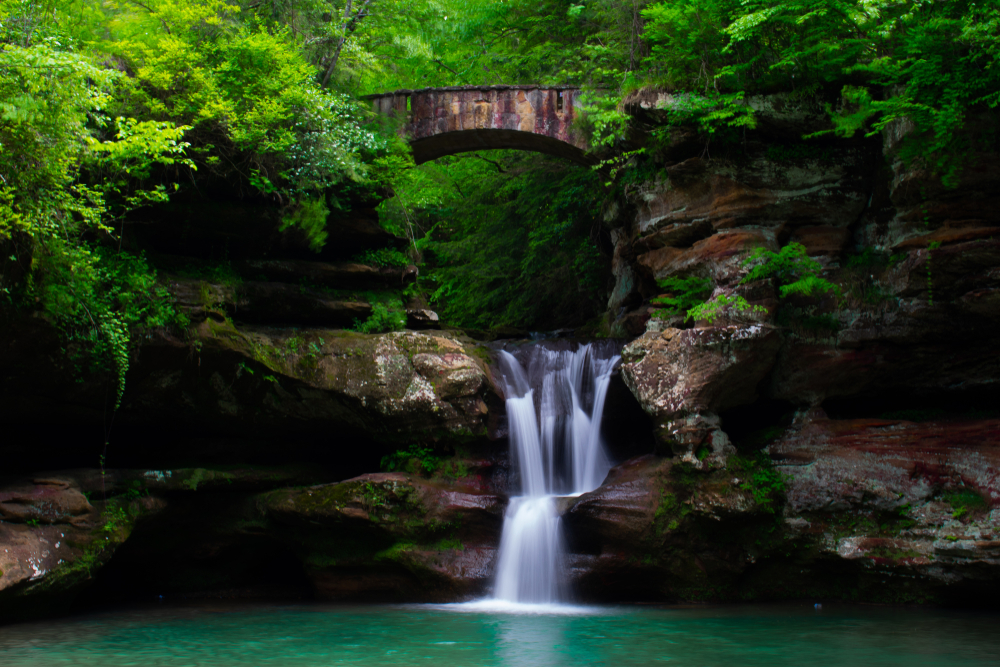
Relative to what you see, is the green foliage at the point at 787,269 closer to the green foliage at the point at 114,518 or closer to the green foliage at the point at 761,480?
the green foliage at the point at 761,480

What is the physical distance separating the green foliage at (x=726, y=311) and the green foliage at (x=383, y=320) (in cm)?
499

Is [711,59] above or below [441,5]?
below

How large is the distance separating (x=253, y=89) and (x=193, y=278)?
293 centimetres

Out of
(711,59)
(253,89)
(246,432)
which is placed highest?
(711,59)

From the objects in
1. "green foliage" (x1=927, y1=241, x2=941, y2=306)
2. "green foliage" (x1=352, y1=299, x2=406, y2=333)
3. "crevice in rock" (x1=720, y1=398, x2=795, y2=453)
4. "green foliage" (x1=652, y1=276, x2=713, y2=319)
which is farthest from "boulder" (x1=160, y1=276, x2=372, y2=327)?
"green foliage" (x1=927, y1=241, x2=941, y2=306)

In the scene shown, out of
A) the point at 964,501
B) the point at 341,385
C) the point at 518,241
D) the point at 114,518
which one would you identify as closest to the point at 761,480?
the point at 964,501

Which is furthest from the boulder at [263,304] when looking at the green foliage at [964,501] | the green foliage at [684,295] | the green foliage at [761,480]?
the green foliage at [964,501]

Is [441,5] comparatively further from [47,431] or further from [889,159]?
[47,431]

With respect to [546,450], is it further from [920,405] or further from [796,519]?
[920,405]

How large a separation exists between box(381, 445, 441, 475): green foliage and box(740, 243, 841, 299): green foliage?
540 cm

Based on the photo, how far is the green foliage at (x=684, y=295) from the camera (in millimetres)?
10688

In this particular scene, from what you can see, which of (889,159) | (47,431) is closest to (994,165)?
(889,159)

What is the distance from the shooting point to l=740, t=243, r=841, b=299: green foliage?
9.91 metres

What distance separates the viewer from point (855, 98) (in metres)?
9.55
